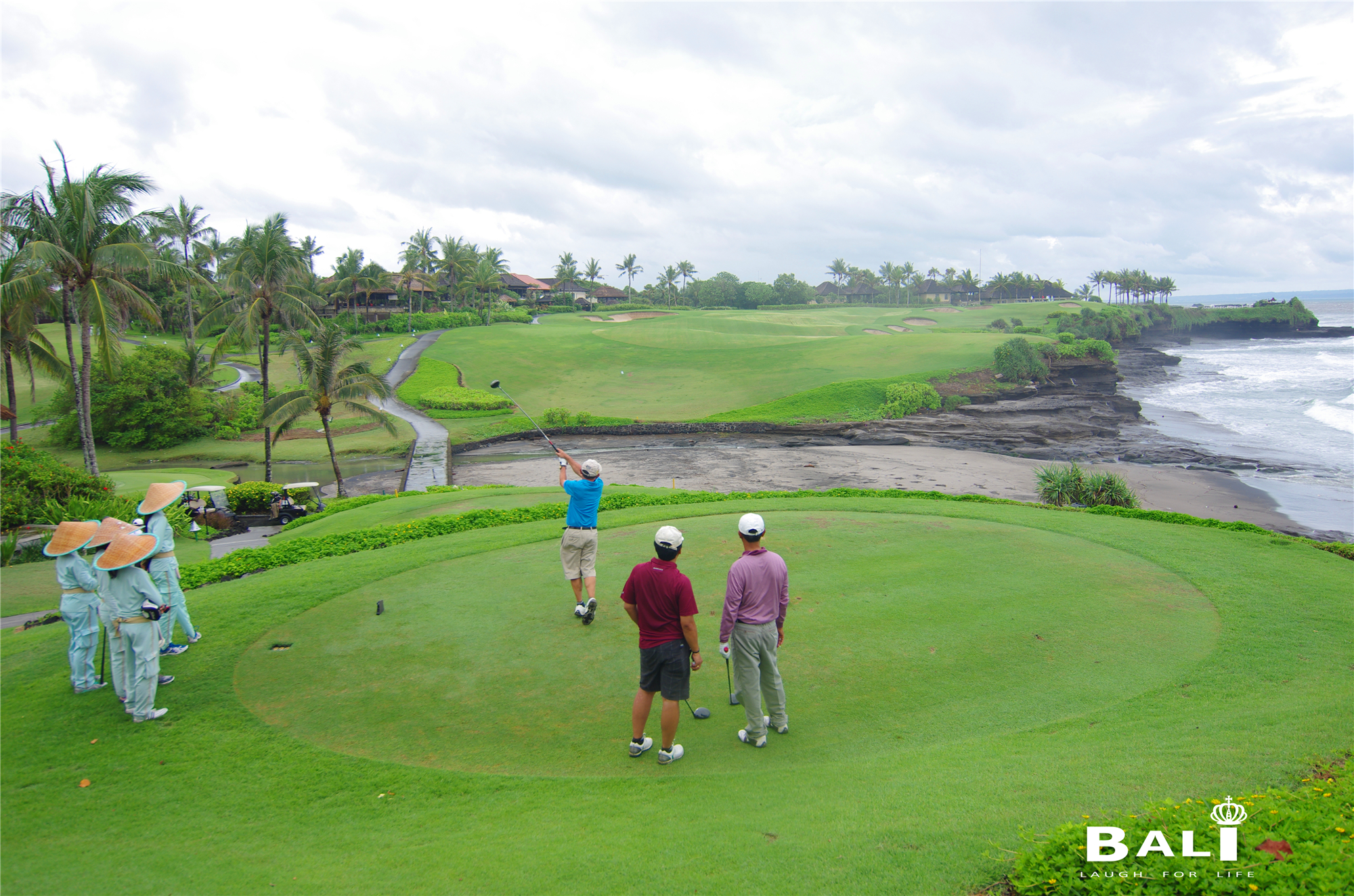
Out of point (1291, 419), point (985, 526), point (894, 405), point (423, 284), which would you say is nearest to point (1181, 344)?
point (1291, 419)

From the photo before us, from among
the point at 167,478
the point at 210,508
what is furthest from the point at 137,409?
the point at 210,508

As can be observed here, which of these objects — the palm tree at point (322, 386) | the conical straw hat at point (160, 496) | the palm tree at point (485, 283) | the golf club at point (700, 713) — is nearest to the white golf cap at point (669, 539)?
the golf club at point (700, 713)

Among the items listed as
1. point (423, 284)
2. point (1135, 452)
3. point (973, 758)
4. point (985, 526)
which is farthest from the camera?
point (423, 284)

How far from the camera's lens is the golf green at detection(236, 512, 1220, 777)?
22.7 ft

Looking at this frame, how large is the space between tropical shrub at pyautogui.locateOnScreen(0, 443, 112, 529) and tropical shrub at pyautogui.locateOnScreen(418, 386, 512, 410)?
106 ft

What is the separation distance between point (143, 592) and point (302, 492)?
18974 millimetres

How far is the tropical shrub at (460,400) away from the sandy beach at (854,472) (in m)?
8.68

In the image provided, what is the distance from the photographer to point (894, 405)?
5128 cm

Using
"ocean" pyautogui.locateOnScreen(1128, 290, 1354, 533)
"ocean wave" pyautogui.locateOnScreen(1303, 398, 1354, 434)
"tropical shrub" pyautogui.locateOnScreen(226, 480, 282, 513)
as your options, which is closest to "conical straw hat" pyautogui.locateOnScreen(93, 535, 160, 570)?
"tropical shrub" pyautogui.locateOnScreen(226, 480, 282, 513)

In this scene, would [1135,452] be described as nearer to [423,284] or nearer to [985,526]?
[985,526]

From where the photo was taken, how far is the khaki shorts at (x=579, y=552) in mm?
9719

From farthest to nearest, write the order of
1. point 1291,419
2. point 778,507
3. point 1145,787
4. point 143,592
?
point 1291,419, point 778,507, point 143,592, point 1145,787

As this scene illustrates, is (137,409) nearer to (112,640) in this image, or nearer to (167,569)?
(167,569)

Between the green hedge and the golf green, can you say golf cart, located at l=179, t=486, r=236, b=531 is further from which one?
the golf green
